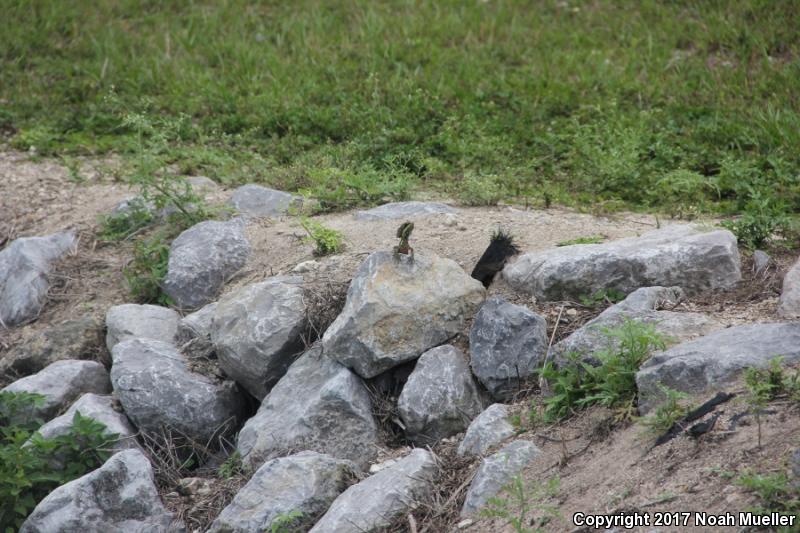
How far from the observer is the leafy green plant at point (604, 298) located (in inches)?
182

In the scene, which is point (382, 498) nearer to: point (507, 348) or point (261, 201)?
point (507, 348)

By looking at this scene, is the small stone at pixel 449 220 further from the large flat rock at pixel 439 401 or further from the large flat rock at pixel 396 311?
the large flat rock at pixel 439 401

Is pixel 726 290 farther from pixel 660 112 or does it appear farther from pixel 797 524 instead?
pixel 660 112

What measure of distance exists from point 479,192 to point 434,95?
216cm

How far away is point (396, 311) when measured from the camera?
15.2 feet

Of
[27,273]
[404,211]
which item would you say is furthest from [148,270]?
[404,211]

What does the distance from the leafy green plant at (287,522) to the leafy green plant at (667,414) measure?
1.48 metres

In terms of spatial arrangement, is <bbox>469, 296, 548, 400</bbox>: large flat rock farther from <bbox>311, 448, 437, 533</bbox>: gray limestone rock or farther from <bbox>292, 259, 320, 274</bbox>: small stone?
<bbox>292, 259, 320, 274</bbox>: small stone

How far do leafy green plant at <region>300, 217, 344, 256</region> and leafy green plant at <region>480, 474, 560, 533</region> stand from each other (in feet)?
6.93

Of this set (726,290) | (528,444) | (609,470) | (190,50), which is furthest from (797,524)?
(190,50)

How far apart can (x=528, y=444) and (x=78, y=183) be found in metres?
4.72

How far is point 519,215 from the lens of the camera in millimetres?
5824

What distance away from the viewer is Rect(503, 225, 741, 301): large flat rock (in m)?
4.64

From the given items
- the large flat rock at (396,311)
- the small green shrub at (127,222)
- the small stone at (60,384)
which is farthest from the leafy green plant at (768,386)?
the small green shrub at (127,222)
